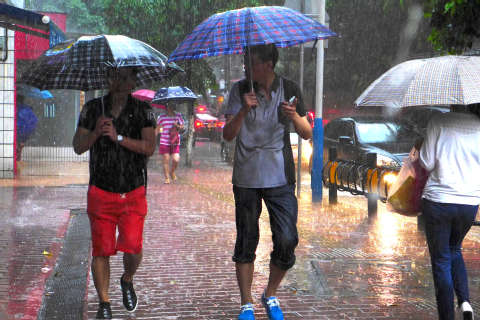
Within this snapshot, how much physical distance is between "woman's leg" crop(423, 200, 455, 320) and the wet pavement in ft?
2.54

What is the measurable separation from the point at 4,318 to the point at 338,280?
299cm

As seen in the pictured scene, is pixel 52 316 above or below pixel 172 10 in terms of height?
below

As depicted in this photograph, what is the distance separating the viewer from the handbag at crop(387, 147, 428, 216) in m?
4.88

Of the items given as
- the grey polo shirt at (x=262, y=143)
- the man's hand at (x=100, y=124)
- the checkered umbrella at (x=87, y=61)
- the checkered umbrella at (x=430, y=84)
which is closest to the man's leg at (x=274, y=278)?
the grey polo shirt at (x=262, y=143)

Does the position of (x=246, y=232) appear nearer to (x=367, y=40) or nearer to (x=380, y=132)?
(x=380, y=132)

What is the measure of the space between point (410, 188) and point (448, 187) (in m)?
0.40

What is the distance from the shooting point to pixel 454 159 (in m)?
4.59

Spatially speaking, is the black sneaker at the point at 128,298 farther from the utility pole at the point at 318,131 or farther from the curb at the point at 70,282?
the utility pole at the point at 318,131

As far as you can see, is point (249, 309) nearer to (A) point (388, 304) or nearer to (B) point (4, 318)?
(A) point (388, 304)

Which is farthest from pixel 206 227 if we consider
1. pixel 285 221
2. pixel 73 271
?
pixel 285 221

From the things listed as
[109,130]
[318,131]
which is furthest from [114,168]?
[318,131]

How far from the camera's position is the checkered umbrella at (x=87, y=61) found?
16.1 feet

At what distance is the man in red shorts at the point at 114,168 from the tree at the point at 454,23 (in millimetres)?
2158

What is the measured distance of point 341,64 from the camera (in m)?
29.4
